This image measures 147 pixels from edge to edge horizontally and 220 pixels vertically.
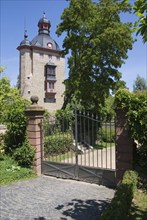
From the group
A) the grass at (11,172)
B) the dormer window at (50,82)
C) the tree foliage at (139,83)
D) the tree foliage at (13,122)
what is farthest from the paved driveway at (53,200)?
the tree foliage at (139,83)

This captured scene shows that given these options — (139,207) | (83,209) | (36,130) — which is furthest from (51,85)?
(139,207)

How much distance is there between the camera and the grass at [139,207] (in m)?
5.20

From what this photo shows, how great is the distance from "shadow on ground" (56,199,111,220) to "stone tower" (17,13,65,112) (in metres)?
38.5

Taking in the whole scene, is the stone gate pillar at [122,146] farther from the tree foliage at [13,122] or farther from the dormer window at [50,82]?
the dormer window at [50,82]

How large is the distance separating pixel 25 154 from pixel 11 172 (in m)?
0.86

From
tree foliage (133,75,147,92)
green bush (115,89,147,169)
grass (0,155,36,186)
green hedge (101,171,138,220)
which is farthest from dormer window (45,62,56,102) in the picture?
green hedge (101,171,138,220)

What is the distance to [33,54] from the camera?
4475 centimetres

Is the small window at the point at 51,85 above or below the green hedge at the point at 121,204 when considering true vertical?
above

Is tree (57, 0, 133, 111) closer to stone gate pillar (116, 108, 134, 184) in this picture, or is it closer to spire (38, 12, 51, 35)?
stone gate pillar (116, 108, 134, 184)

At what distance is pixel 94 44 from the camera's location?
56.4 feet

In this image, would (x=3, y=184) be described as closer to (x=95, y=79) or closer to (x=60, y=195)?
(x=60, y=195)

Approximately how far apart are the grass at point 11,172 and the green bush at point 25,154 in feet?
0.77

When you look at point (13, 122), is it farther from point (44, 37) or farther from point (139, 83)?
point (139, 83)

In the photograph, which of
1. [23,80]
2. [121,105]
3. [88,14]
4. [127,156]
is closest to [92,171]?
[127,156]
